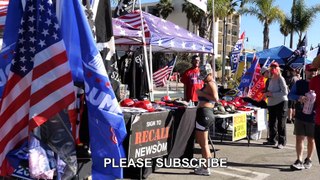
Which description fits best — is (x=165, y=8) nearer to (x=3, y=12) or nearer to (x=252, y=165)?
(x=3, y=12)

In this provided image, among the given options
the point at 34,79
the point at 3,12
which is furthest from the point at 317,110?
the point at 3,12

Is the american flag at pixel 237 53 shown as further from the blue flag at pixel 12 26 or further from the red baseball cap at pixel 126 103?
the blue flag at pixel 12 26

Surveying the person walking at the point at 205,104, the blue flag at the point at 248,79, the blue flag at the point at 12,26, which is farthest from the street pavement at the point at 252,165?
the blue flag at the point at 12,26

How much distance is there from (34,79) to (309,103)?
445 centimetres

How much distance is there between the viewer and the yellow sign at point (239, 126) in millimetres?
7886

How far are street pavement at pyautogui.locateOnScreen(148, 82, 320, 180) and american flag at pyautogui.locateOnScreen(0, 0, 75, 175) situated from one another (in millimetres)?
2902

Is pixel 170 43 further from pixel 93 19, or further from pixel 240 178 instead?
pixel 93 19

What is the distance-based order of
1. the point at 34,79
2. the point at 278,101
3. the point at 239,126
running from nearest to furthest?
the point at 34,79
the point at 239,126
the point at 278,101

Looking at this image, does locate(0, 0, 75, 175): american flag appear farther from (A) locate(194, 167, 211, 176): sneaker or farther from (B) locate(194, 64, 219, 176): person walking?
(A) locate(194, 167, 211, 176): sneaker

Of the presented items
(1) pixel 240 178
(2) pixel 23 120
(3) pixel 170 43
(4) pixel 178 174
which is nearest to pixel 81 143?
(2) pixel 23 120

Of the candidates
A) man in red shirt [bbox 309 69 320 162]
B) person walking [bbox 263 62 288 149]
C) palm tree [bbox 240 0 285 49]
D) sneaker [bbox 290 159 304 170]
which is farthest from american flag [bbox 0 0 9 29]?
palm tree [bbox 240 0 285 49]

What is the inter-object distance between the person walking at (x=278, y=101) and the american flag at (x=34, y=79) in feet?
19.7

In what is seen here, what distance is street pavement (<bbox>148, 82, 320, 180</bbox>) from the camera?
6.20m

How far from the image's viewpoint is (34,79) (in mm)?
3350
